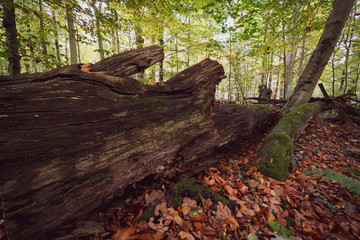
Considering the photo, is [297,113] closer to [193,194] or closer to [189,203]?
[193,194]

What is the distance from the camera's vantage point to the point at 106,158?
1735mm

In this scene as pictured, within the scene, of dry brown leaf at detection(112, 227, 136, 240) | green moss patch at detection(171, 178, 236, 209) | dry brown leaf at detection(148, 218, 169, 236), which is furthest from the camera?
green moss patch at detection(171, 178, 236, 209)

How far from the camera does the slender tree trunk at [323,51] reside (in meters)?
4.49

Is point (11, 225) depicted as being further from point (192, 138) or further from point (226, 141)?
point (226, 141)

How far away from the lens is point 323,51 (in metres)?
4.80

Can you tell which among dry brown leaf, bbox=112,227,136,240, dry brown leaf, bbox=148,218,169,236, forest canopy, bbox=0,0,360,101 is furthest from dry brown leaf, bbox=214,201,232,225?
forest canopy, bbox=0,0,360,101

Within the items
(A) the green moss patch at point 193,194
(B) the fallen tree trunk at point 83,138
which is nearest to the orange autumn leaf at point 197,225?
(A) the green moss patch at point 193,194

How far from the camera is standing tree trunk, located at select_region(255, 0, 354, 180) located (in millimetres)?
3008

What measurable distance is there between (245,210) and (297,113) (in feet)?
14.3

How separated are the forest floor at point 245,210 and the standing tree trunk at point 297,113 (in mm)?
348

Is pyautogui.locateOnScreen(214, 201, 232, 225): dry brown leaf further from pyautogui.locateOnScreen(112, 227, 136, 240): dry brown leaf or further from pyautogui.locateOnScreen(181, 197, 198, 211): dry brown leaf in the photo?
pyautogui.locateOnScreen(112, 227, 136, 240): dry brown leaf

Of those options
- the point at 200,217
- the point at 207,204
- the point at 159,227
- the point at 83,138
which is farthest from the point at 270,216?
the point at 83,138

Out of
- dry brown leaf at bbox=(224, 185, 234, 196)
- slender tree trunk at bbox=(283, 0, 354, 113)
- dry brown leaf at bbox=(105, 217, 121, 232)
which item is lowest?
dry brown leaf at bbox=(224, 185, 234, 196)

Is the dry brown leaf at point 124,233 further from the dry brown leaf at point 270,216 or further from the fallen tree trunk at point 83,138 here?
the dry brown leaf at point 270,216
